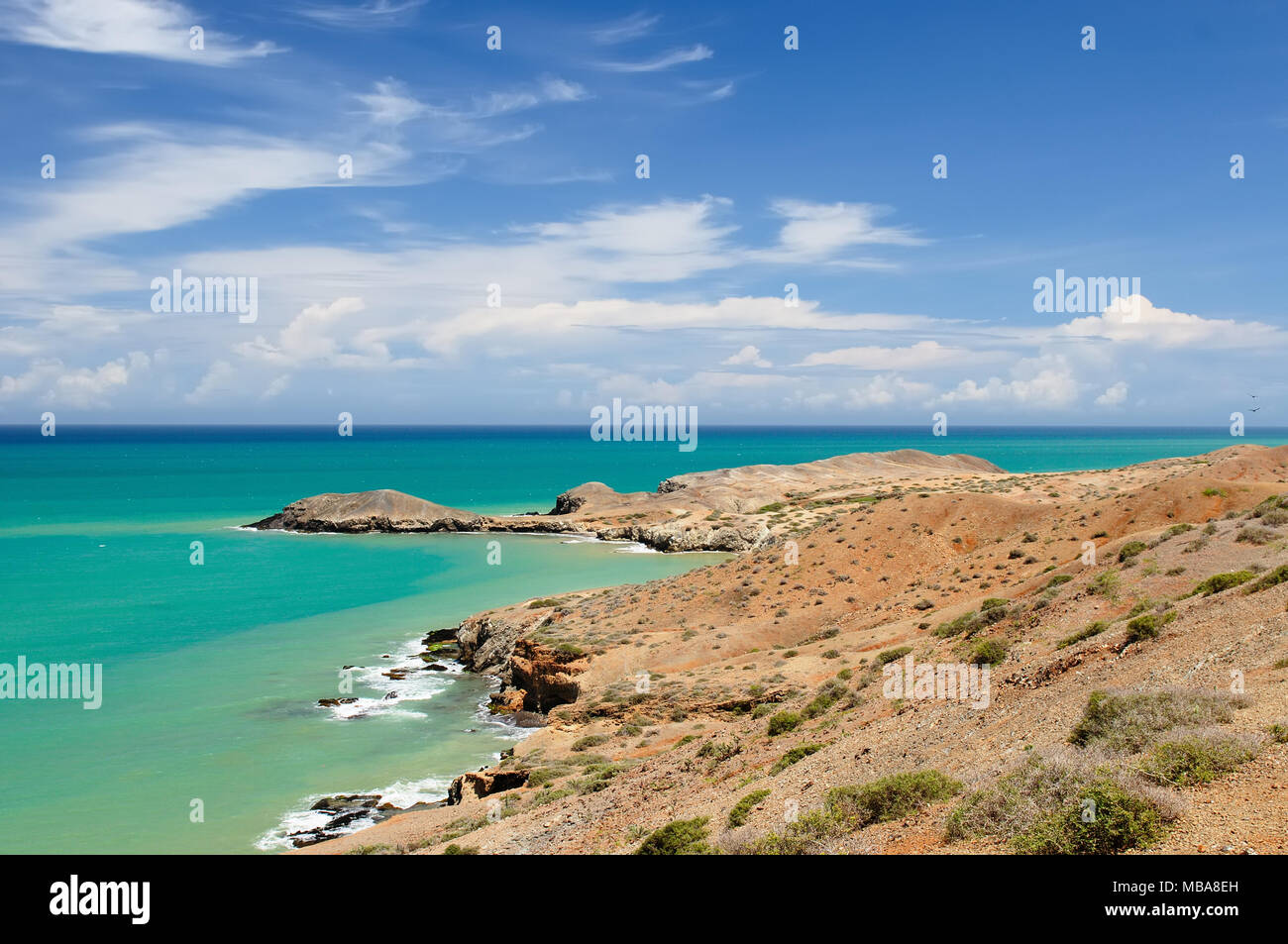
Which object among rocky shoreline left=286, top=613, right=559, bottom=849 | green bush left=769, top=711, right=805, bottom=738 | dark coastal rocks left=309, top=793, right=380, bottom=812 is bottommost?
dark coastal rocks left=309, top=793, right=380, bottom=812

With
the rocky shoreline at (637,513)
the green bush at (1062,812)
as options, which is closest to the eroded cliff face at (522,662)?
the green bush at (1062,812)

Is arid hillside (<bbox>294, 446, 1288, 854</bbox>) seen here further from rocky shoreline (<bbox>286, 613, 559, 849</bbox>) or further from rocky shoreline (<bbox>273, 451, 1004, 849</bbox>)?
rocky shoreline (<bbox>273, 451, 1004, 849</bbox>)

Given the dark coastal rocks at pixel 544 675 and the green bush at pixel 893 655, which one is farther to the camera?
the dark coastal rocks at pixel 544 675

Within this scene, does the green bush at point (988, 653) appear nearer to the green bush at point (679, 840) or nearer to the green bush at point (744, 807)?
the green bush at point (744, 807)

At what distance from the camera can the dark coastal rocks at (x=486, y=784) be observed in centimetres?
2095

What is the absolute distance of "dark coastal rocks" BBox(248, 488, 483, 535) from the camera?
86250 mm

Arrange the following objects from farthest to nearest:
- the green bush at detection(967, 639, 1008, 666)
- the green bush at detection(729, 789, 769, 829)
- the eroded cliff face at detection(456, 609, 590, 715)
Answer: the eroded cliff face at detection(456, 609, 590, 715) < the green bush at detection(967, 639, 1008, 666) < the green bush at detection(729, 789, 769, 829)

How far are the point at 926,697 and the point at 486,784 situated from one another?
11.5 metres

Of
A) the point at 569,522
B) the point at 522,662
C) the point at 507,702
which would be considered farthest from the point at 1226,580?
the point at 569,522

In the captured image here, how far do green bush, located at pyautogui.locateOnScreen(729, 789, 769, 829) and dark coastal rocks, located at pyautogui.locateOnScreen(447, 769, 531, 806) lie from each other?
8.78 meters

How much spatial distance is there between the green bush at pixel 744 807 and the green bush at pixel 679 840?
0.48 meters

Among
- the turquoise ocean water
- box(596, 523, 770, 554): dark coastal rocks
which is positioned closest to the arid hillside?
the turquoise ocean water

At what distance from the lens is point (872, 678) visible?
67.5 feet
